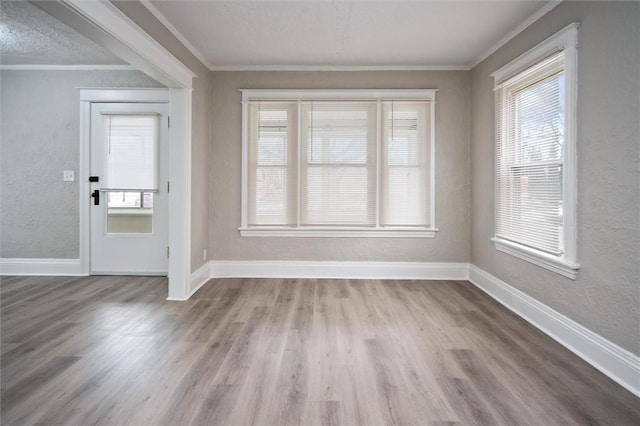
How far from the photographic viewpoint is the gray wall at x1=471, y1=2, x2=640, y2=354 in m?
1.97

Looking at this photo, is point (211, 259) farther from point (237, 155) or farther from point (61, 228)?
point (61, 228)

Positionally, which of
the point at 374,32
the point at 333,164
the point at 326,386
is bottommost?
the point at 326,386

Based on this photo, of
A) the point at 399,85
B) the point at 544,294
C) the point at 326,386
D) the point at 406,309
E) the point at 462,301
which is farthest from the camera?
the point at 399,85

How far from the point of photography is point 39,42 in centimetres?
355

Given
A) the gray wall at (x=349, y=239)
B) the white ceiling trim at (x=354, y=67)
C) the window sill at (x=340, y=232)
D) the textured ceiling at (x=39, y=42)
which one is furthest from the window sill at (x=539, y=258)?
the textured ceiling at (x=39, y=42)

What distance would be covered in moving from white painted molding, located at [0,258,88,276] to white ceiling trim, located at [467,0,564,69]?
5620mm

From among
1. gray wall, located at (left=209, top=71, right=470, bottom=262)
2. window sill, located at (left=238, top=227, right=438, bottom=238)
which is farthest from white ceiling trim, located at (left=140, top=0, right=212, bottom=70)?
window sill, located at (left=238, top=227, right=438, bottom=238)

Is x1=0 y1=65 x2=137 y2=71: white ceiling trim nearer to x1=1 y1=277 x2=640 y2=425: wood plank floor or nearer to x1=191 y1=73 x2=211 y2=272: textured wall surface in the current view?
x1=191 y1=73 x2=211 y2=272: textured wall surface

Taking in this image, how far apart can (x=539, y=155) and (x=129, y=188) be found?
460 cm

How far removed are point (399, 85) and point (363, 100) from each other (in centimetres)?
50

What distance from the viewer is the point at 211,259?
432 cm

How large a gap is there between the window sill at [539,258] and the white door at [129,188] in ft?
13.2

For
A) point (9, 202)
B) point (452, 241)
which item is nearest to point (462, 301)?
point (452, 241)

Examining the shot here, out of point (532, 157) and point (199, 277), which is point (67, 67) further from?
point (532, 157)
